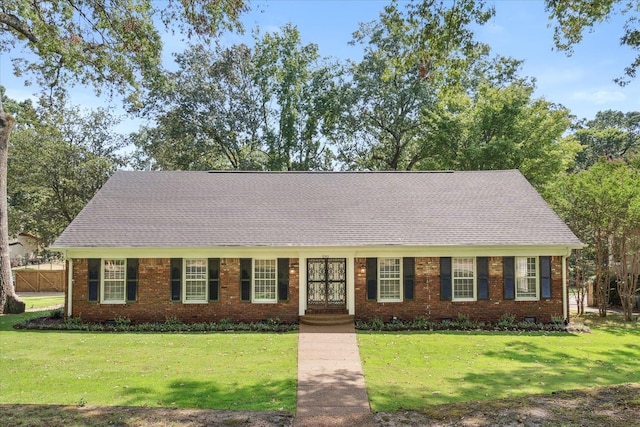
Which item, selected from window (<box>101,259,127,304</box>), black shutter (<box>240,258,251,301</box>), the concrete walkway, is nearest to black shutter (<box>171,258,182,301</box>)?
window (<box>101,259,127,304</box>)

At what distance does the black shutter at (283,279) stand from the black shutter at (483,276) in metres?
6.56

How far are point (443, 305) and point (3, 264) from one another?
1776cm

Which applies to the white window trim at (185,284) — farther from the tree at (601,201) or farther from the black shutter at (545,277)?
the tree at (601,201)

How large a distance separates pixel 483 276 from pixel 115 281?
12553mm

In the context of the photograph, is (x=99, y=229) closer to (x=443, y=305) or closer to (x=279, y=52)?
(x=443, y=305)

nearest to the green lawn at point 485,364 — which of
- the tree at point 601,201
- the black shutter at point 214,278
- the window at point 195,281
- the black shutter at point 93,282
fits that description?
the tree at point 601,201

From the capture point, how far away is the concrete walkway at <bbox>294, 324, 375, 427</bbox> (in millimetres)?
7711

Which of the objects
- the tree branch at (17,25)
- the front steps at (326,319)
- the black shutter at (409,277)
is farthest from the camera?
the black shutter at (409,277)

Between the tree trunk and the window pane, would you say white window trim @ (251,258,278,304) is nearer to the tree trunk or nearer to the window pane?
the window pane

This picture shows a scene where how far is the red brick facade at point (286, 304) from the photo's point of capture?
1633 cm

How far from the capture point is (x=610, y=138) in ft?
173

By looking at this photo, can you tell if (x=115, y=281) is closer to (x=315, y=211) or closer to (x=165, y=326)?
A: (x=165, y=326)

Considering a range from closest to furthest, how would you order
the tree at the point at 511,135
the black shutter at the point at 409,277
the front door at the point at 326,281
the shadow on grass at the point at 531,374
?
1. the shadow on grass at the point at 531,374
2. the black shutter at the point at 409,277
3. the front door at the point at 326,281
4. the tree at the point at 511,135

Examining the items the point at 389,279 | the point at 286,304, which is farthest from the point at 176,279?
the point at 389,279
